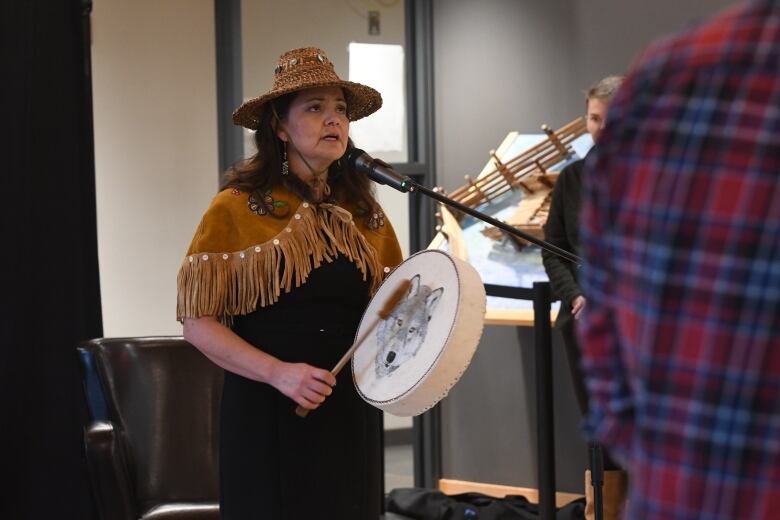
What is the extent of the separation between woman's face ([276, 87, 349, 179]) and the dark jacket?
5.29ft

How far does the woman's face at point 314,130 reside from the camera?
217 centimetres

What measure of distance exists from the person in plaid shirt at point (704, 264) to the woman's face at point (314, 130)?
1386 millimetres

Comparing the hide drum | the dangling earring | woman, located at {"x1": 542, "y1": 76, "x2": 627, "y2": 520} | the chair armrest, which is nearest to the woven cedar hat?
the dangling earring

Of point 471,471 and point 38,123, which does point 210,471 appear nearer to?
point 38,123

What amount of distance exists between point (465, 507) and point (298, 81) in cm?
238

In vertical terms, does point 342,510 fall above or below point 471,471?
above

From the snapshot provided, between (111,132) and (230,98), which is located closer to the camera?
(111,132)

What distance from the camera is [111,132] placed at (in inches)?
169

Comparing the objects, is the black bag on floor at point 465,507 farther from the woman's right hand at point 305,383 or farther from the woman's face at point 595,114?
the woman's right hand at point 305,383

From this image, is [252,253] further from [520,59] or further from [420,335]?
[520,59]

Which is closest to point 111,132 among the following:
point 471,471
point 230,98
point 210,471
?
point 230,98

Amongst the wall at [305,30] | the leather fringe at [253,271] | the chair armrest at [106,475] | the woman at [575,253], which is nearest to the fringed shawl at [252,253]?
the leather fringe at [253,271]

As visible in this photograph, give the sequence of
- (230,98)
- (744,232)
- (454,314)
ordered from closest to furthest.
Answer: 1. (744,232)
2. (454,314)
3. (230,98)

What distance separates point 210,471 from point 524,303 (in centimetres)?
151
